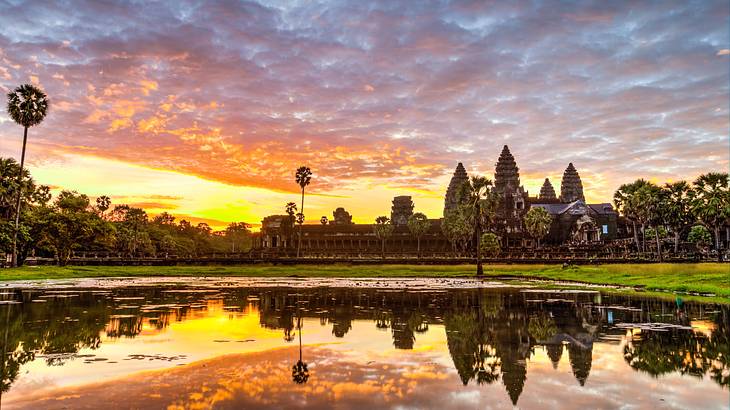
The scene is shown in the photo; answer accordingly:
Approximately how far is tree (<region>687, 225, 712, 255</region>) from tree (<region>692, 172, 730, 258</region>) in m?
22.9

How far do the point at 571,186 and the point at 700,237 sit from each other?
218ft

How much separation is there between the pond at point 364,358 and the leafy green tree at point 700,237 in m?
87.9

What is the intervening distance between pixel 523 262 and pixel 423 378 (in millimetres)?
64726

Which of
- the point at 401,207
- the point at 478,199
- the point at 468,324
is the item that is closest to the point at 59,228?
the point at 478,199

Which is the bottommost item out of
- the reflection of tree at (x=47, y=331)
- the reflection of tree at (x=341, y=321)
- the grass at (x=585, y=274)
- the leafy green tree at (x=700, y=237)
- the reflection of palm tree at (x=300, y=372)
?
the reflection of tree at (x=47, y=331)

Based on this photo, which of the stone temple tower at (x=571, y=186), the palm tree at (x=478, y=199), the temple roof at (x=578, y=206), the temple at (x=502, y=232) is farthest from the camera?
the stone temple tower at (x=571, y=186)

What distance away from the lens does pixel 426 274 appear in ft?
178

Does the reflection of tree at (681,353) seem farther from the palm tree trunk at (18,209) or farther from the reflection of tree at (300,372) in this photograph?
the palm tree trunk at (18,209)

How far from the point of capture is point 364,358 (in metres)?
11.3

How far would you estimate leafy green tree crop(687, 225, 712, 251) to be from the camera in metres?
95.9

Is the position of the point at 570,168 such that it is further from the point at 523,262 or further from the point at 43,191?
the point at 43,191

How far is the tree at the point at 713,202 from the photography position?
70.5m

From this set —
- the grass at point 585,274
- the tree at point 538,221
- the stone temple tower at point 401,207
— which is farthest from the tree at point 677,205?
the stone temple tower at point 401,207

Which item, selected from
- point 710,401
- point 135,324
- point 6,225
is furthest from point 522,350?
point 6,225
